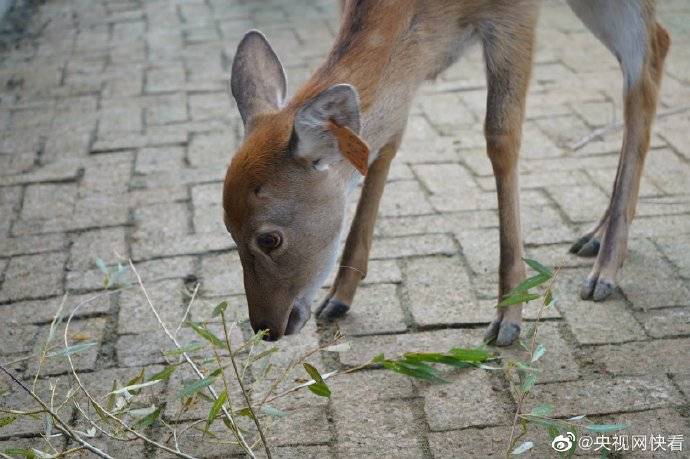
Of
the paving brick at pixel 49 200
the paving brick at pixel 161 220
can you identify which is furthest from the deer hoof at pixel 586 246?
the paving brick at pixel 49 200

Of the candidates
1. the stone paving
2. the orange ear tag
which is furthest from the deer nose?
the orange ear tag

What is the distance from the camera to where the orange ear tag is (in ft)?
10.6

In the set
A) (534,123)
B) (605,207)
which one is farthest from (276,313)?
(534,123)

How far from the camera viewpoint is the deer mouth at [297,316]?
148 inches

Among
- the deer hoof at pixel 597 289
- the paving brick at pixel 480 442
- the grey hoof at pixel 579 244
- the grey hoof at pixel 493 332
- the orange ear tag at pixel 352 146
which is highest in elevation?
the orange ear tag at pixel 352 146

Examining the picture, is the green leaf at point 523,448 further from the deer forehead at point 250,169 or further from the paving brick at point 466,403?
the deer forehead at point 250,169

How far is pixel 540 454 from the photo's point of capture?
3.30 metres

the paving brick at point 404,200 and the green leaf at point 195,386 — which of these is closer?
the green leaf at point 195,386

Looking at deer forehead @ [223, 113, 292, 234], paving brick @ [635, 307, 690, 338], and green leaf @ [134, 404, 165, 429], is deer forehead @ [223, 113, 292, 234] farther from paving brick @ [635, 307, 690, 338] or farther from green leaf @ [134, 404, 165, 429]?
paving brick @ [635, 307, 690, 338]

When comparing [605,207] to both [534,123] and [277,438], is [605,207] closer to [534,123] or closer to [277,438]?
[534,123]

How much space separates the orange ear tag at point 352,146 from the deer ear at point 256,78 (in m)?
0.60

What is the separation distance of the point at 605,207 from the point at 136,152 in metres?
2.82

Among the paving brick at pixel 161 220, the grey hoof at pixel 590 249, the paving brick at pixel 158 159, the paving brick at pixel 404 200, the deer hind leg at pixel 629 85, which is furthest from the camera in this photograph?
the paving brick at pixel 158 159

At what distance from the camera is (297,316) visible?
12.4ft
